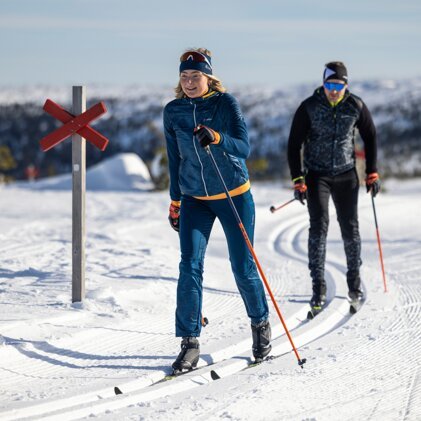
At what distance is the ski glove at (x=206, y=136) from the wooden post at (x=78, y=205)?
165 cm

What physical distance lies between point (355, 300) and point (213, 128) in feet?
7.97

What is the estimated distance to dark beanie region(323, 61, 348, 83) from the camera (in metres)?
5.54

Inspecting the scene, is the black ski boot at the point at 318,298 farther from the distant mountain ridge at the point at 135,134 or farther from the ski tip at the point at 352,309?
the distant mountain ridge at the point at 135,134

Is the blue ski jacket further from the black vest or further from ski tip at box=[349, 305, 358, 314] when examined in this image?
ski tip at box=[349, 305, 358, 314]

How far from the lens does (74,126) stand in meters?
5.25

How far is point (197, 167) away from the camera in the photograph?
13.9 ft

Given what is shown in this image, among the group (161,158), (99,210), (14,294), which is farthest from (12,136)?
(14,294)

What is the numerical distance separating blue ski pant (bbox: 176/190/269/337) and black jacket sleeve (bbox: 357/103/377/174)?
1.84 metres

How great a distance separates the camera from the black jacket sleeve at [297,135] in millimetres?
5637

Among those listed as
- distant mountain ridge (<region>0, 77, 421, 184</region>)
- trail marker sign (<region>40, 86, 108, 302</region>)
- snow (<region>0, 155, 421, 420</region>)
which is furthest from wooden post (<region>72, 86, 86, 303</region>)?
distant mountain ridge (<region>0, 77, 421, 184</region>)

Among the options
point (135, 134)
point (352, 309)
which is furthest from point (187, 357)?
point (135, 134)

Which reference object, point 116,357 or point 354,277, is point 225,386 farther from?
point 354,277

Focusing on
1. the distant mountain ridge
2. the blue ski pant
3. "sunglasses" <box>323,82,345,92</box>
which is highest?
"sunglasses" <box>323,82,345,92</box>

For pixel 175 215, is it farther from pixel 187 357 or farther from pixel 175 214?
pixel 187 357
